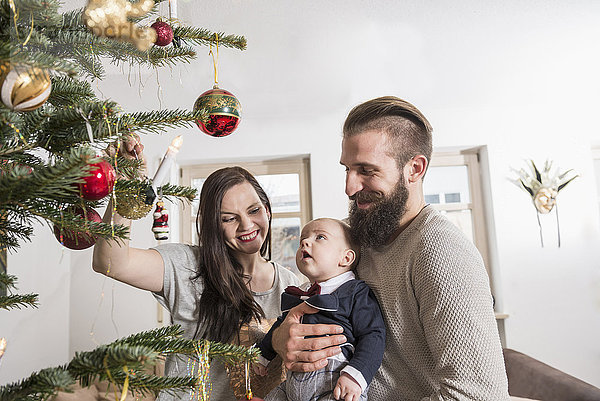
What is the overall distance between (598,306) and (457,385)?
12.4 feet

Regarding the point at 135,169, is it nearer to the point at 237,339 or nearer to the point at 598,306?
the point at 237,339

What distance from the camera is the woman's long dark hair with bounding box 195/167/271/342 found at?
1.45 m

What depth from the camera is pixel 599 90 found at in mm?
3969

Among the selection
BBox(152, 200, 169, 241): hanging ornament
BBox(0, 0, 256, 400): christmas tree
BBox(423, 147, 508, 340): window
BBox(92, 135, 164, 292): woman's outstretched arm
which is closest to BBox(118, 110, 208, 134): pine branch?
BBox(0, 0, 256, 400): christmas tree

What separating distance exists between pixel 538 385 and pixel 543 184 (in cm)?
221

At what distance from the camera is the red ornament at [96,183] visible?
56cm

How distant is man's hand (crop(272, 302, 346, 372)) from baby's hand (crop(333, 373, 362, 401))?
56mm

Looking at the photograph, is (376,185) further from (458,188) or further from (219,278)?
(458,188)

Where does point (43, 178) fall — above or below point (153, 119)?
below

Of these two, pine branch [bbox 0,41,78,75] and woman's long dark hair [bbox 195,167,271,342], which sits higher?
pine branch [bbox 0,41,78,75]

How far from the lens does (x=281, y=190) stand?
442cm

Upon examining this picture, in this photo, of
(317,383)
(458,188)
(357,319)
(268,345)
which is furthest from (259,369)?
(458,188)

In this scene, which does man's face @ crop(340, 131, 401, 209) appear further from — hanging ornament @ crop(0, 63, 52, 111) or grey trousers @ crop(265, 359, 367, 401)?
hanging ornament @ crop(0, 63, 52, 111)

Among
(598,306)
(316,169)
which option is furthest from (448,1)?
(598,306)
